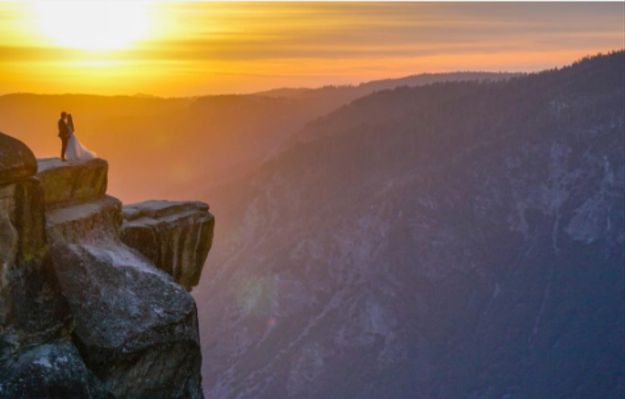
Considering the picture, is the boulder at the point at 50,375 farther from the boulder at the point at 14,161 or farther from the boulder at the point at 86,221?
the boulder at the point at 14,161

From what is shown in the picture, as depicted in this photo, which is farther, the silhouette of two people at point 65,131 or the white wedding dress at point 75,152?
the silhouette of two people at point 65,131

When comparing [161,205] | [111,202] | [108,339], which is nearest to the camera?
[108,339]

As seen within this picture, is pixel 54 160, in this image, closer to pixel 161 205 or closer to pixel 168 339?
pixel 161 205

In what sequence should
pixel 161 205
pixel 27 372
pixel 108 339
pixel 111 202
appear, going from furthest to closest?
pixel 161 205 → pixel 111 202 → pixel 108 339 → pixel 27 372

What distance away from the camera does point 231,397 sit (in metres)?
189

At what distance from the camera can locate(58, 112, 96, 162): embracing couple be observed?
3403cm

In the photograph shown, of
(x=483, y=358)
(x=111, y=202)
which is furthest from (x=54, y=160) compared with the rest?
(x=483, y=358)

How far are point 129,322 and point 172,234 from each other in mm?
7919

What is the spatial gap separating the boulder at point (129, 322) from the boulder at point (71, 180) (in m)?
2.13

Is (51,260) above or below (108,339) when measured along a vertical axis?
above

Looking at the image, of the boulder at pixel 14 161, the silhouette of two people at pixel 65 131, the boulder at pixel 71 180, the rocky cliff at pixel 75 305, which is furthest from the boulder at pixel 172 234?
the boulder at pixel 14 161

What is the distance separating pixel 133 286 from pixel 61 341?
2889mm

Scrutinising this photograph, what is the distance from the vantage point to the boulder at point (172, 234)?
34875mm

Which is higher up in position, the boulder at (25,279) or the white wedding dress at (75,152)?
the white wedding dress at (75,152)
